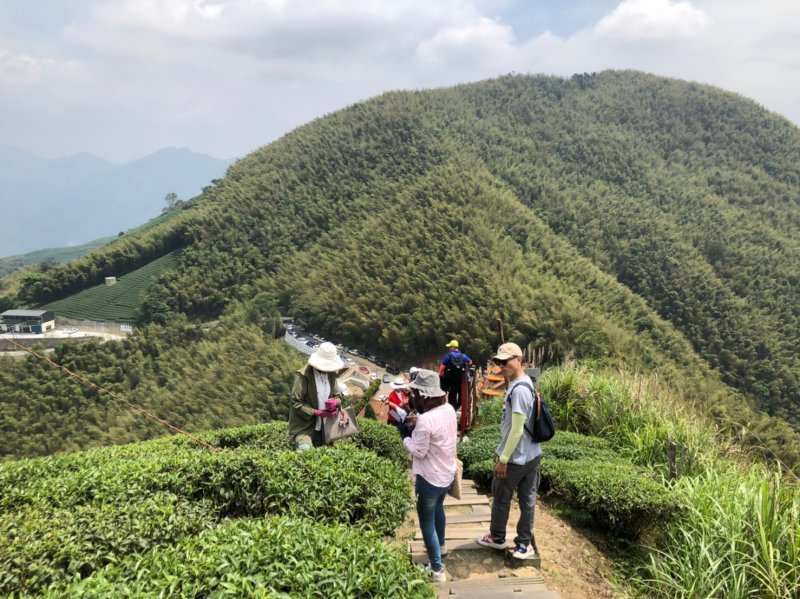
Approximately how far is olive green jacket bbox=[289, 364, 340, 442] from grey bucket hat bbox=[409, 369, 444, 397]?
4.90 ft

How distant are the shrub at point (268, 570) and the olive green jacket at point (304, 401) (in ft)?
5.69

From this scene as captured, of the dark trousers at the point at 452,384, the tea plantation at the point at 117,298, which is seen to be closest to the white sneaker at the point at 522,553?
the dark trousers at the point at 452,384

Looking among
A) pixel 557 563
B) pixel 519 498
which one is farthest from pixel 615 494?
pixel 519 498

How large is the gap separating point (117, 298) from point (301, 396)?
1844 inches

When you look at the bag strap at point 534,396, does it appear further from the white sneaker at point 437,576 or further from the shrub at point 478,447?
the shrub at point 478,447

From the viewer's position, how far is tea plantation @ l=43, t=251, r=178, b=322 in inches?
1663

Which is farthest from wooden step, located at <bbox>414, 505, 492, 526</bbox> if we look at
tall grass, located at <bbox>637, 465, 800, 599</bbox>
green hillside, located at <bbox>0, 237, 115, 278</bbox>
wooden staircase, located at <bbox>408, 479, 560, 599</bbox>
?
green hillside, located at <bbox>0, 237, 115, 278</bbox>

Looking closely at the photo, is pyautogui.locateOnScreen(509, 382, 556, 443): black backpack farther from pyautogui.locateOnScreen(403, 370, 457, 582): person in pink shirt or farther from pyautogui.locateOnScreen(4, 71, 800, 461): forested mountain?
pyautogui.locateOnScreen(4, 71, 800, 461): forested mountain

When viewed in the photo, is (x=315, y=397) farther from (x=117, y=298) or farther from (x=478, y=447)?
(x=117, y=298)

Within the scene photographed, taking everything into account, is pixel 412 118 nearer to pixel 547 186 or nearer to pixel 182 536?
pixel 547 186

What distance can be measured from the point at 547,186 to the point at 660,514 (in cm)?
4736

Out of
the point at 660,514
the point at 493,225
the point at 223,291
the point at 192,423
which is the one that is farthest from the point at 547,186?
the point at 660,514

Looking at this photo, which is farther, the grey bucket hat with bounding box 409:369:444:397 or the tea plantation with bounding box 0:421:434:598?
the grey bucket hat with bounding box 409:369:444:397

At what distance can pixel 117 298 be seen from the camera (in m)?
44.2
